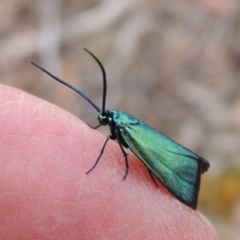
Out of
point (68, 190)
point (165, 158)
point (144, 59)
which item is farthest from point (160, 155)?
point (144, 59)

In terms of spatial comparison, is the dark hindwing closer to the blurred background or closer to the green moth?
the green moth

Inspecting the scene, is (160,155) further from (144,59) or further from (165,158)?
(144,59)

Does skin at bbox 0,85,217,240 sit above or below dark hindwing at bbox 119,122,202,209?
below

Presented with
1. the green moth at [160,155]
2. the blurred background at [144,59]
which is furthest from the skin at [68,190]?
the blurred background at [144,59]

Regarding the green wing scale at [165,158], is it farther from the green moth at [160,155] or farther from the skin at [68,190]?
the skin at [68,190]

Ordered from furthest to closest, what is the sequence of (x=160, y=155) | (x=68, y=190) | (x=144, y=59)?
(x=144, y=59)
(x=160, y=155)
(x=68, y=190)

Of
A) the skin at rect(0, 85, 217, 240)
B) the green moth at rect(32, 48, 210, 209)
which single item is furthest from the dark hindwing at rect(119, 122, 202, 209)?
the skin at rect(0, 85, 217, 240)
